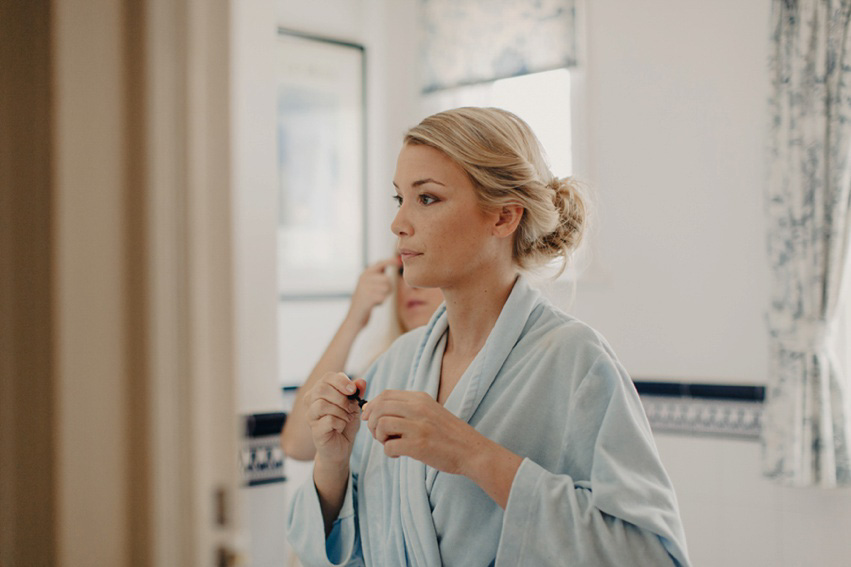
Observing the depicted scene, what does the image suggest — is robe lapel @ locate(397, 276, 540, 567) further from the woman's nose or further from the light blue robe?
the woman's nose

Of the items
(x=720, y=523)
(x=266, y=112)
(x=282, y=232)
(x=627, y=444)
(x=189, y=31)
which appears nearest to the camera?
(x=189, y=31)

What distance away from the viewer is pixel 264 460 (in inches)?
75.4

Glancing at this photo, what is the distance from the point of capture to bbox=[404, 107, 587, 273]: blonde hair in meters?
1.08

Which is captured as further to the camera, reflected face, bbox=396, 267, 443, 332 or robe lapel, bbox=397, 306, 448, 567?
reflected face, bbox=396, 267, 443, 332

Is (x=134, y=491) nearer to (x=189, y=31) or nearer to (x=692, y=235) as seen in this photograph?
(x=189, y=31)

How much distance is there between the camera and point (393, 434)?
96 cm

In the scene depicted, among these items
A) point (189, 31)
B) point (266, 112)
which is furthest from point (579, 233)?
point (266, 112)

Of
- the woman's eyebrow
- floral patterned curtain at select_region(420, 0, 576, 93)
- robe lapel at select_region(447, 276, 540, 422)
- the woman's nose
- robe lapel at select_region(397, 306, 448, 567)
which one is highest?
floral patterned curtain at select_region(420, 0, 576, 93)

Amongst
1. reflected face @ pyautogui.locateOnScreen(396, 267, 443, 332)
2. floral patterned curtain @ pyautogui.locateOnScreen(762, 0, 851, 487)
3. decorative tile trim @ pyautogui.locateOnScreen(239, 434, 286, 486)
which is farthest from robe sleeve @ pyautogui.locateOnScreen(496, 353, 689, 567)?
floral patterned curtain @ pyautogui.locateOnScreen(762, 0, 851, 487)

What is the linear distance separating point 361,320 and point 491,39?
4.91ft

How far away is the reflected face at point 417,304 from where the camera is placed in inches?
75.0

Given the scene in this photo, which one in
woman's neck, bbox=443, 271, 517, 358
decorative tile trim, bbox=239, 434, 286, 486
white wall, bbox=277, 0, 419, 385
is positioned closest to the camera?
woman's neck, bbox=443, 271, 517, 358

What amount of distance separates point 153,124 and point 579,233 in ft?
2.74

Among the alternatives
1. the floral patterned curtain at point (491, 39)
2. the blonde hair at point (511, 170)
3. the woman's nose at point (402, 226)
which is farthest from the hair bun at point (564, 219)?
the floral patterned curtain at point (491, 39)
